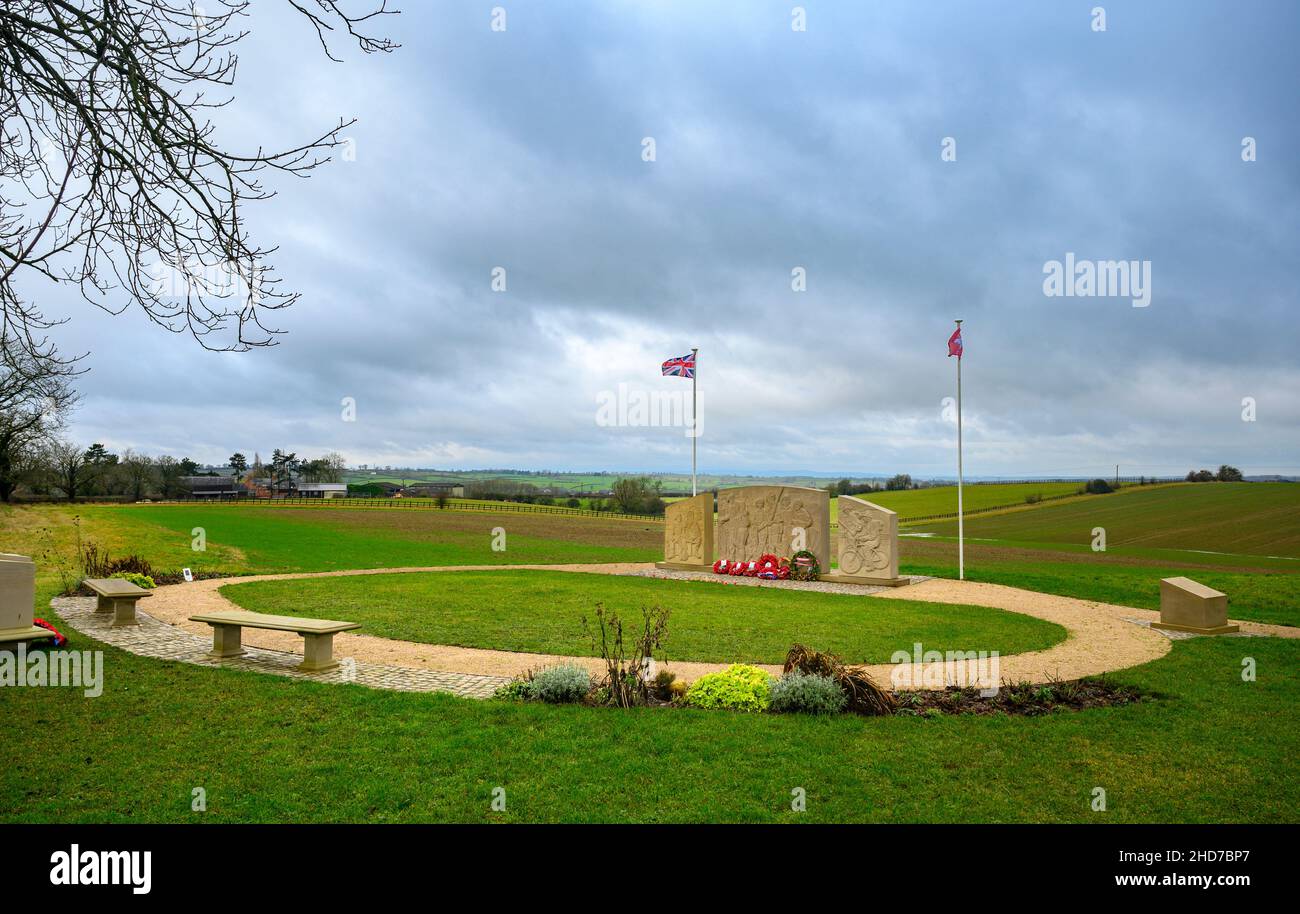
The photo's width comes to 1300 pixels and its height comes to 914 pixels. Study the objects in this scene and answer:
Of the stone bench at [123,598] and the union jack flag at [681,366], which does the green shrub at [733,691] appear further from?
the union jack flag at [681,366]

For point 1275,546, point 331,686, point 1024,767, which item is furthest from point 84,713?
point 1275,546

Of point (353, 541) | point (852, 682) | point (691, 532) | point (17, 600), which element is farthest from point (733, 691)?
point (353, 541)

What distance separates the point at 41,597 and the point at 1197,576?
27.7 metres

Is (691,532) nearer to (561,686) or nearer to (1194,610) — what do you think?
(1194,610)

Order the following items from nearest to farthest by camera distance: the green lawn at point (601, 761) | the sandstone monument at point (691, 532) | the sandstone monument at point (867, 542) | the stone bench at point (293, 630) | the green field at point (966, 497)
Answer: the green lawn at point (601, 761), the stone bench at point (293, 630), the sandstone monument at point (867, 542), the sandstone monument at point (691, 532), the green field at point (966, 497)

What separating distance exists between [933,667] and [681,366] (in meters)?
15.2

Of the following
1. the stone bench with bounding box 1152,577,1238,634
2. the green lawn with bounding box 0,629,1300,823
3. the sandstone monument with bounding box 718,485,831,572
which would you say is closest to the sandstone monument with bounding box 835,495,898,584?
the sandstone monument with bounding box 718,485,831,572

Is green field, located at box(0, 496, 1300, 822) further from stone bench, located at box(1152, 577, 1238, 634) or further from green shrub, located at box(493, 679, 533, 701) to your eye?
stone bench, located at box(1152, 577, 1238, 634)

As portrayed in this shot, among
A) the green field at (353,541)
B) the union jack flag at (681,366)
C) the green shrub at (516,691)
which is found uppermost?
the union jack flag at (681,366)

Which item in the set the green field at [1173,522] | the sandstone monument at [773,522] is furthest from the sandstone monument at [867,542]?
the green field at [1173,522]

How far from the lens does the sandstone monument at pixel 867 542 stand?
64.3 ft

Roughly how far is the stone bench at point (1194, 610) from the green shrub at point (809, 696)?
30.6ft

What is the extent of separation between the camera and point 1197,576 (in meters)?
19.8
